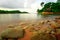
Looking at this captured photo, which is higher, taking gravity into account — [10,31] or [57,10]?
[10,31]

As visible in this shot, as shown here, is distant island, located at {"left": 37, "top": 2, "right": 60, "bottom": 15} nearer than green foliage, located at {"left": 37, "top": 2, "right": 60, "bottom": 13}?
No

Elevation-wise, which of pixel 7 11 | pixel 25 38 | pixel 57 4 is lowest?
Answer: pixel 7 11

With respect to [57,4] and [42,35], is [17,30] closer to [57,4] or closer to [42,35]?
[42,35]

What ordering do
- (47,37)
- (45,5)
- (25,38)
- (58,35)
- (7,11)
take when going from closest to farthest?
(47,37) → (58,35) → (25,38) → (45,5) → (7,11)

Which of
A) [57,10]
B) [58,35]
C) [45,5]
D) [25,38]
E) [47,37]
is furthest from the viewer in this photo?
[45,5]

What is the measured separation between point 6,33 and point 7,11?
4477 cm

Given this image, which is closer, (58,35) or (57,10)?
(58,35)

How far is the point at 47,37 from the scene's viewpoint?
453 cm

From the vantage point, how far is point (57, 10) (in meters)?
33.3

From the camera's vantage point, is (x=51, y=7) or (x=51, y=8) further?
(x=51, y=7)

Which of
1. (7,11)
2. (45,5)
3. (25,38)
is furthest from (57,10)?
(25,38)

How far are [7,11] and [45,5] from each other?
14.9m

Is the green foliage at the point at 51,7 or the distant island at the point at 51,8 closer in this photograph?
the green foliage at the point at 51,7

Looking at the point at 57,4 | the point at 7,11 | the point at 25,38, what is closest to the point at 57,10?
the point at 57,4
